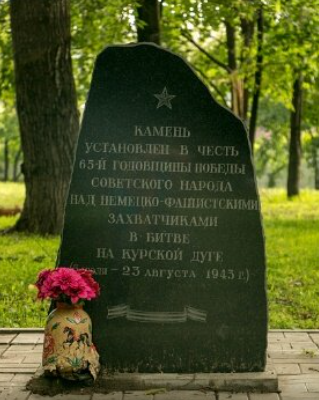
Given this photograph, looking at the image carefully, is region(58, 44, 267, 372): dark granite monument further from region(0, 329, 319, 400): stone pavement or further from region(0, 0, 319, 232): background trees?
region(0, 0, 319, 232): background trees

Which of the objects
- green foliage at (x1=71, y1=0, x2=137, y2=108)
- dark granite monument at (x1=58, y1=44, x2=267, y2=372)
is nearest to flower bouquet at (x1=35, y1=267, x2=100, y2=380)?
dark granite monument at (x1=58, y1=44, x2=267, y2=372)

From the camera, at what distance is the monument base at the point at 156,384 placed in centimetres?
546

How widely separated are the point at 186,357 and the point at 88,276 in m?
0.94

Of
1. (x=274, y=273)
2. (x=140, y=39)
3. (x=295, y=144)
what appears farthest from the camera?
A: (x=295, y=144)

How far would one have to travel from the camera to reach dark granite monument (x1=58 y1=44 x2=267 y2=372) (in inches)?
229

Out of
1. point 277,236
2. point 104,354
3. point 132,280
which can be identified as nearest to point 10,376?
point 104,354

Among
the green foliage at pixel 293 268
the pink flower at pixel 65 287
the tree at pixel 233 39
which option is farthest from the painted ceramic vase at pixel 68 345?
the tree at pixel 233 39

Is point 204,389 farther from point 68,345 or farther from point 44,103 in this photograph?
point 44,103

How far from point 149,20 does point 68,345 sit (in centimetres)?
1050

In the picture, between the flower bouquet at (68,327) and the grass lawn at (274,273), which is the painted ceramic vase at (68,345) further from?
the grass lawn at (274,273)

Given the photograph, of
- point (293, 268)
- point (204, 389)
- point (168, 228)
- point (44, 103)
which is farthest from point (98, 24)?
point (204, 389)

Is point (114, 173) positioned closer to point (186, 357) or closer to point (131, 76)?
point (131, 76)

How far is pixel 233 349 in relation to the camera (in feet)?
19.1

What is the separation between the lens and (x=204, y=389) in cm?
553
